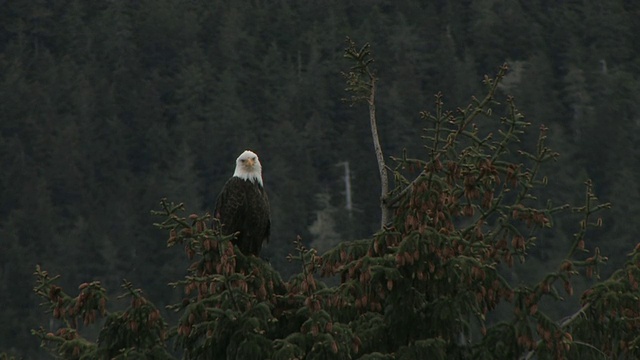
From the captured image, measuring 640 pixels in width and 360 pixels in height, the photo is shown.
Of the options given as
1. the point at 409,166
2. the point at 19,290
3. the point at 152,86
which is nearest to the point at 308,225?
the point at 19,290

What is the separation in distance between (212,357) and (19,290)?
88996 millimetres

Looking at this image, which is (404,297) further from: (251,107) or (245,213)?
(251,107)

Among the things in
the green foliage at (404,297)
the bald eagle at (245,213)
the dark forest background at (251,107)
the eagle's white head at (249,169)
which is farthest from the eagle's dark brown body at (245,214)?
the dark forest background at (251,107)

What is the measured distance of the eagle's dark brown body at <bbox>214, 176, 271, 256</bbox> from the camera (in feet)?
40.4

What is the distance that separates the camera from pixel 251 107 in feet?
424

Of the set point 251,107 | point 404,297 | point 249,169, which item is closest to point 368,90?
point 404,297

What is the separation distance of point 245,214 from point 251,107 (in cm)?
11724

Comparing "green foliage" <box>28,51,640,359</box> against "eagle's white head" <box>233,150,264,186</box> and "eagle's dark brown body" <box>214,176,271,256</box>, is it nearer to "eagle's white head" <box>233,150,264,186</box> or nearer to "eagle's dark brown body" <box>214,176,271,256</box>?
"eagle's dark brown body" <box>214,176,271,256</box>

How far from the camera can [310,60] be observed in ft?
434

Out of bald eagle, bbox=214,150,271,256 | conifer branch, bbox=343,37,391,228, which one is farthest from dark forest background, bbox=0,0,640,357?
conifer branch, bbox=343,37,391,228

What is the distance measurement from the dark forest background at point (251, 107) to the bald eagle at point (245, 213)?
8242 centimetres

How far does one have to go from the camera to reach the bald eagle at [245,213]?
12.3 metres

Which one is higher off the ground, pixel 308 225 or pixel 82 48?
pixel 82 48

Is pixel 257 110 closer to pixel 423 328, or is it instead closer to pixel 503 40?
pixel 503 40
